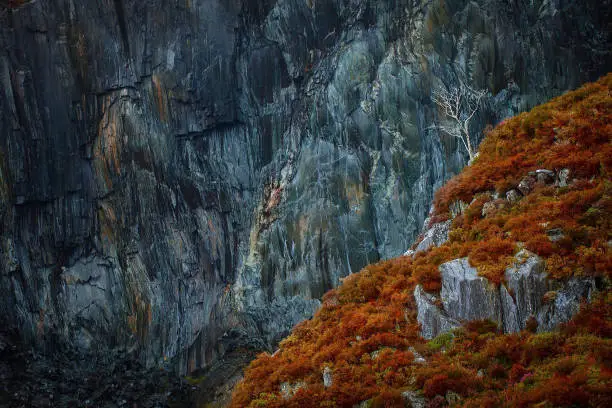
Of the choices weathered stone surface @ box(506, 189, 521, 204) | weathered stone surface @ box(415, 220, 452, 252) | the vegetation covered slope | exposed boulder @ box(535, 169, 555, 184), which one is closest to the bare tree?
the vegetation covered slope

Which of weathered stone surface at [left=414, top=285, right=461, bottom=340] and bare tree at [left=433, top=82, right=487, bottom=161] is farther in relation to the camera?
bare tree at [left=433, top=82, right=487, bottom=161]

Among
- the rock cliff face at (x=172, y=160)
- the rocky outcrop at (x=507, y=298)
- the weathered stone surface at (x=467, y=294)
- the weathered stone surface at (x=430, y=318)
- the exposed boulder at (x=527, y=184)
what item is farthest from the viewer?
the rock cliff face at (x=172, y=160)

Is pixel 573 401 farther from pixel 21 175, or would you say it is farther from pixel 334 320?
pixel 21 175

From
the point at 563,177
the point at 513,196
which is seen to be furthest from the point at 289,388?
the point at 563,177

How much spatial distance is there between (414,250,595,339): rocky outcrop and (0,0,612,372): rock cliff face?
2498 centimetres

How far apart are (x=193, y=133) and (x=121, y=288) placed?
46.6 feet

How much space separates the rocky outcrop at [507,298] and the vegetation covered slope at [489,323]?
0.88 ft

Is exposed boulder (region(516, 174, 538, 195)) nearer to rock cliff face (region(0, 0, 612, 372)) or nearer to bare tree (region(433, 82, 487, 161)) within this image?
bare tree (region(433, 82, 487, 161))

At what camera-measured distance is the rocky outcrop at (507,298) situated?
13.1 meters

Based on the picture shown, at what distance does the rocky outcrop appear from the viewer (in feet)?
42.8

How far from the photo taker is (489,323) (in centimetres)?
1426

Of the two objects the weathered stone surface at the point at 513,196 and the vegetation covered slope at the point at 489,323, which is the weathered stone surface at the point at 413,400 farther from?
the weathered stone surface at the point at 513,196

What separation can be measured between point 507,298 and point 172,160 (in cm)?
3609

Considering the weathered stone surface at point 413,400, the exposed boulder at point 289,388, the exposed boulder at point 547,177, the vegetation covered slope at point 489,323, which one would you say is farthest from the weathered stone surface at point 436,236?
the weathered stone surface at point 413,400
